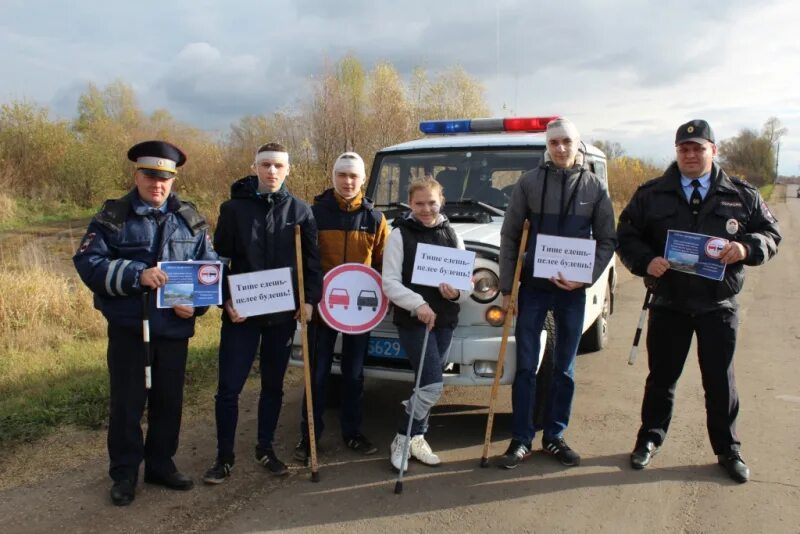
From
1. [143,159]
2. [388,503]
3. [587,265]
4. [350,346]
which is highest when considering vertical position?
[143,159]

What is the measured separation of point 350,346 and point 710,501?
2307 millimetres

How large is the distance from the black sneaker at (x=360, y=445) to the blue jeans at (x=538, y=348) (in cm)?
97

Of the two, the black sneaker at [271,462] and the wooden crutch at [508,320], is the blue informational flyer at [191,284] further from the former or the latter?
the wooden crutch at [508,320]

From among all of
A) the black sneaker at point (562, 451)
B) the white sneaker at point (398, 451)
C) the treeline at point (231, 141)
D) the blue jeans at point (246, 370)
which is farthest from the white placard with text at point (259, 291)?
the treeline at point (231, 141)

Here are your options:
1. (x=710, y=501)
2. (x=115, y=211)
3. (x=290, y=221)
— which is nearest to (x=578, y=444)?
(x=710, y=501)

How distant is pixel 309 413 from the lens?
13.0ft

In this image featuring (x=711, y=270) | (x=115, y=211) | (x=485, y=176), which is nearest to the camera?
(x=115, y=211)

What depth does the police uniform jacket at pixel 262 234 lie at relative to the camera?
12.4 feet

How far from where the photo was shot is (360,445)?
14.2 feet

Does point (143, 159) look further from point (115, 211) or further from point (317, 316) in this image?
point (317, 316)

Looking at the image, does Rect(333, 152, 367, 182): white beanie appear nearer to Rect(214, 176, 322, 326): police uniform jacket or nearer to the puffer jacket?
Rect(214, 176, 322, 326): police uniform jacket

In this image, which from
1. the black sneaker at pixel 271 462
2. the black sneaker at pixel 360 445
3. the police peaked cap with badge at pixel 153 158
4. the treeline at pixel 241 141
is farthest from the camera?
the treeline at pixel 241 141

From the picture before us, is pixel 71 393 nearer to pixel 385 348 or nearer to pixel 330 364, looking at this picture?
pixel 330 364

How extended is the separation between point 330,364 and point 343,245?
2.62ft
